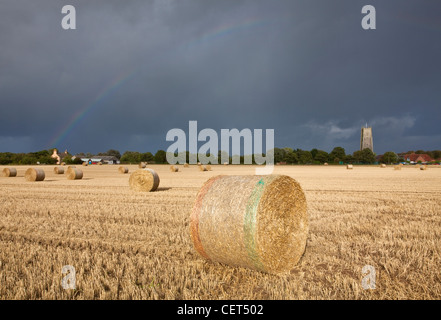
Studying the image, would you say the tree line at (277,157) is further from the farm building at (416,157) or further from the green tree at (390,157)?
the farm building at (416,157)

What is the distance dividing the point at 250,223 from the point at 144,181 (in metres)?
12.1

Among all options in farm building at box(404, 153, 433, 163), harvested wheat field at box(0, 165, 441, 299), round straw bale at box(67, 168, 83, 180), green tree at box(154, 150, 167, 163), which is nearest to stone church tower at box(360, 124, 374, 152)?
farm building at box(404, 153, 433, 163)

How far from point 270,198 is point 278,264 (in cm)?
105

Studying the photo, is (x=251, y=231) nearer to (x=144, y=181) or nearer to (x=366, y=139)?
(x=144, y=181)

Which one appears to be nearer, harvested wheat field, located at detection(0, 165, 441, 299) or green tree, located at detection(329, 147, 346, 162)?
harvested wheat field, located at detection(0, 165, 441, 299)

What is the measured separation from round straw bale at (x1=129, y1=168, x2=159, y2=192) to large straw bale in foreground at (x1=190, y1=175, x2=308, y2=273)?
35.2 ft

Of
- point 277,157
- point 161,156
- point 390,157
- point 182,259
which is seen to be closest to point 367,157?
point 390,157

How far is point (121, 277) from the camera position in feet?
15.0

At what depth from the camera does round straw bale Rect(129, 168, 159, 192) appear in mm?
15969

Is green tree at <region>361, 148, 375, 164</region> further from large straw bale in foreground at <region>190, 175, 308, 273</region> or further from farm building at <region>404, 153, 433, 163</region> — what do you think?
large straw bale in foreground at <region>190, 175, 308, 273</region>

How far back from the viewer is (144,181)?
16094mm

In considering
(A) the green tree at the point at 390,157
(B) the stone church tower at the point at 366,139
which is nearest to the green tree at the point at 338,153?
(A) the green tree at the point at 390,157
